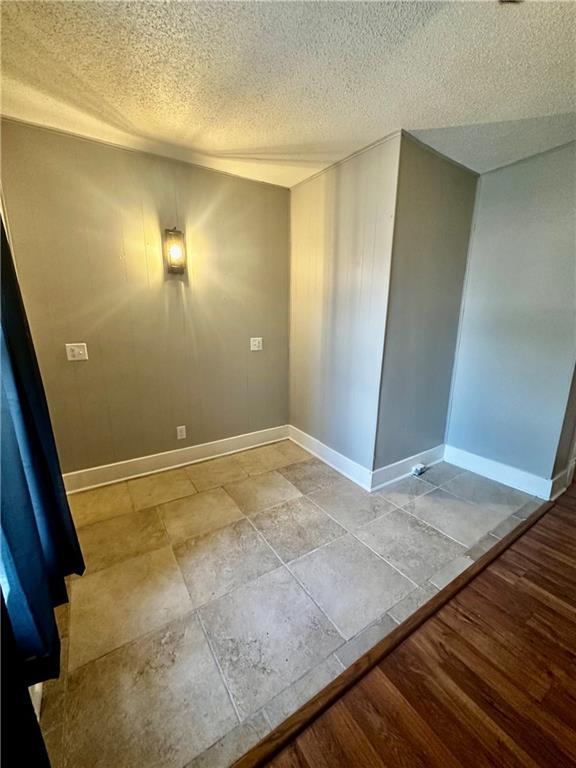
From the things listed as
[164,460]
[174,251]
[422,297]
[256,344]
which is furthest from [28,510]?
[422,297]

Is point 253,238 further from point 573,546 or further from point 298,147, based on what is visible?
point 573,546

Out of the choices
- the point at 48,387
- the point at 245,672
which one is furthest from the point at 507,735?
the point at 48,387

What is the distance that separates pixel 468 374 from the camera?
2.79 m

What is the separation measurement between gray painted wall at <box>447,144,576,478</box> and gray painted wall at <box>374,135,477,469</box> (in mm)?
160

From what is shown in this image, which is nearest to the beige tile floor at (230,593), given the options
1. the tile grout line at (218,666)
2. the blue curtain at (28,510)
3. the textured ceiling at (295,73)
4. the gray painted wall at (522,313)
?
the tile grout line at (218,666)

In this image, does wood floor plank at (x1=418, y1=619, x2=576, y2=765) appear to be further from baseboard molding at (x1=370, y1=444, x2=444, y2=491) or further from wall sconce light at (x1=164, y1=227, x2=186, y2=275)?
wall sconce light at (x1=164, y1=227, x2=186, y2=275)

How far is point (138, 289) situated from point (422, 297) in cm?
224

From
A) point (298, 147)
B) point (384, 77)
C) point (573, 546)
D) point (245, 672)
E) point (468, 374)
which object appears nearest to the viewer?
point (245, 672)

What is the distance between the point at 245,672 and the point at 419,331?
235cm

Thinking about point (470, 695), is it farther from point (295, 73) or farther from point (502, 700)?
point (295, 73)

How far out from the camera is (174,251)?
2.43 m

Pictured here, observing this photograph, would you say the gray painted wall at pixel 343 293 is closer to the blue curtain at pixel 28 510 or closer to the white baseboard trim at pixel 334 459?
the white baseboard trim at pixel 334 459

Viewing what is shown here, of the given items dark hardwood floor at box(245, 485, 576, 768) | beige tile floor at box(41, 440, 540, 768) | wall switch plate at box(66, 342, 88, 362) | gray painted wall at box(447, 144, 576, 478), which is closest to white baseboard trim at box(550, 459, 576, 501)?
gray painted wall at box(447, 144, 576, 478)

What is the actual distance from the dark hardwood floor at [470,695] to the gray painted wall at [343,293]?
3.88ft
